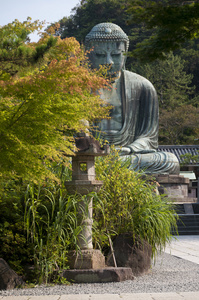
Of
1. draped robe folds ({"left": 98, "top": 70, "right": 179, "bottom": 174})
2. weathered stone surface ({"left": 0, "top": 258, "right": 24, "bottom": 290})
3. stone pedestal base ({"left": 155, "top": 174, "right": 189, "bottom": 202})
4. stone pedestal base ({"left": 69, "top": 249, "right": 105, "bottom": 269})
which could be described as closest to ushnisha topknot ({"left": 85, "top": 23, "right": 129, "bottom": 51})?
draped robe folds ({"left": 98, "top": 70, "right": 179, "bottom": 174})

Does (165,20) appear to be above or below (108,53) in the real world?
below

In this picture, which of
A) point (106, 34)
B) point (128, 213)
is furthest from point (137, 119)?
point (128, 213)

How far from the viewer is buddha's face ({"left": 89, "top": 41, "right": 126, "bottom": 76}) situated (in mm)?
14523

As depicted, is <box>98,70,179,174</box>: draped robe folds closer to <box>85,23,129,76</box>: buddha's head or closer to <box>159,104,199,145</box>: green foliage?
<box>85,23,129,76</box>: buddha's head

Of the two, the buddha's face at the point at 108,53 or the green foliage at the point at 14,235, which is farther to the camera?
the buddha's face at the point at 108,53

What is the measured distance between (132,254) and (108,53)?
9718 mm

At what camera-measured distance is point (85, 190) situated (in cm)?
572

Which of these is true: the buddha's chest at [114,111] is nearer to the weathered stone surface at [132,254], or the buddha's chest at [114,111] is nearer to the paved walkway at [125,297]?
the weathered stone surface at [132,254]

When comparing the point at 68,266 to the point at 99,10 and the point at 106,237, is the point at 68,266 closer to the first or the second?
the point at 106,237

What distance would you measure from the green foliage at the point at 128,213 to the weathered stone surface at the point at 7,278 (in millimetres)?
1266

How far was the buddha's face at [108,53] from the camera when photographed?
47.6ft

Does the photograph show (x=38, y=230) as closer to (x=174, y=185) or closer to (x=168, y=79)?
(x=174, y=185)

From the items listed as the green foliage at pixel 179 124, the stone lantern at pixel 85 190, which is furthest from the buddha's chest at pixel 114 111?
the green foliage at pixel 179 124

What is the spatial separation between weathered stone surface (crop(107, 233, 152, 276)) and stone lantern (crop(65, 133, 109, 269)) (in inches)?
11.7
